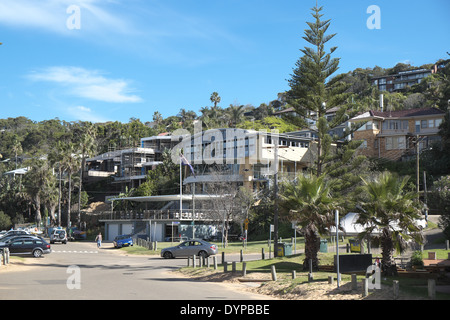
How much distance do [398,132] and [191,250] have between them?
127 feet

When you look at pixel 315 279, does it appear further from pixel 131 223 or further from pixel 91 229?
pixel 91 229

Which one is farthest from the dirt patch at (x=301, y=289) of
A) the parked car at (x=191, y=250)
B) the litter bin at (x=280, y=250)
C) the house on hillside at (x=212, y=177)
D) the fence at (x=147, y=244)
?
the house on hillside at (x=212, y=177)

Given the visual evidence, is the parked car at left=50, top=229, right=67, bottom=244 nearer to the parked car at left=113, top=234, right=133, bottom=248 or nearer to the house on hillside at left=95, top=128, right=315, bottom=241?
the house on hillside at left=95, top=128, right=315, bottom=241

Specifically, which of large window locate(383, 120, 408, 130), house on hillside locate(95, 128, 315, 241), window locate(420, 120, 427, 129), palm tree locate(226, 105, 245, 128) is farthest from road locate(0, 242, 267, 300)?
palm tree locate(226, 105, 245, 128)

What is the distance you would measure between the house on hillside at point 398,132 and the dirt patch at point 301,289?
145 feet

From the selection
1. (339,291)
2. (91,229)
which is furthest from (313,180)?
(91,229)

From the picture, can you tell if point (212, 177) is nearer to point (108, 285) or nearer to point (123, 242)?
point (123, 242)

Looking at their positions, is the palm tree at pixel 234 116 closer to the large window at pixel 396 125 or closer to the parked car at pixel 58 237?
the large window at pixel 396 125

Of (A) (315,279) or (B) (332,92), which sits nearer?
(A) (315,279)

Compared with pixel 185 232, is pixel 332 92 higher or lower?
higher

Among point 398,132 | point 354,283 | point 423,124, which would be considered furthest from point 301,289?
point 423,124

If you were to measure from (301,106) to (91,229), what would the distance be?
4408 centimetres

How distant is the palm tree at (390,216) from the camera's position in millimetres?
18766
